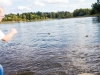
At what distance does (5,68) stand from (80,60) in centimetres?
466

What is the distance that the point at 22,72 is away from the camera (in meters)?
11.2

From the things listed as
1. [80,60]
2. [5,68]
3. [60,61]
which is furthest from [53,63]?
[5,68]

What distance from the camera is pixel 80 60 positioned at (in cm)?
1286

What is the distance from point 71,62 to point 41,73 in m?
2.55

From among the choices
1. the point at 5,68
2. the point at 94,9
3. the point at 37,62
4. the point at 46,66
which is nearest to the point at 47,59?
the point at 37,62

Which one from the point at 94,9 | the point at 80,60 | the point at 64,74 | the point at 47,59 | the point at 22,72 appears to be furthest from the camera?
the point at 94,9

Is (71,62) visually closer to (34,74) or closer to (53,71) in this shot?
(53,71)

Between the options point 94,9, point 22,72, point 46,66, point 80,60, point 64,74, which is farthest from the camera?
point 94,9

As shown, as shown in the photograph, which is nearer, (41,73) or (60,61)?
(41,73)

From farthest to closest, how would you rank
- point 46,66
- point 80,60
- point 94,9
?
point 94,9
point 80,60
point 46,66

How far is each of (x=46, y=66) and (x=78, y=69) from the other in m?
2.12

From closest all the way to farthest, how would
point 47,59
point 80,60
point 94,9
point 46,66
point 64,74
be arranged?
point 64,74 < point 46,66 < point 80,60 < point 47,59 < point 94,9

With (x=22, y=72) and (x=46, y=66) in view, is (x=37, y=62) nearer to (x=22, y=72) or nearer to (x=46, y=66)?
(x=46, y=66)

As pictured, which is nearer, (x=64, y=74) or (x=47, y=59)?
(x=64, y=74)
